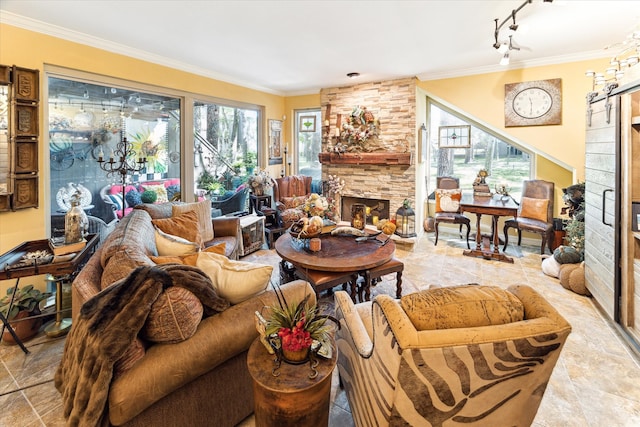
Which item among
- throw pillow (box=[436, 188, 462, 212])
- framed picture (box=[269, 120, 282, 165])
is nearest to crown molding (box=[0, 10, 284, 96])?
framed picture (box=[269, 120, 282, 165])

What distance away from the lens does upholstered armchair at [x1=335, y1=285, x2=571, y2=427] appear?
100 cm

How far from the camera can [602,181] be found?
2.85 metres

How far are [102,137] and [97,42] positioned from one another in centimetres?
103

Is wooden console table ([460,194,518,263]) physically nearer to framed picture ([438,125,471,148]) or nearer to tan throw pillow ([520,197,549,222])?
tan throw pillow ([520,197,549,222])

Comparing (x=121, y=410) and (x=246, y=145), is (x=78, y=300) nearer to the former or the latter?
(x=121, y=410)

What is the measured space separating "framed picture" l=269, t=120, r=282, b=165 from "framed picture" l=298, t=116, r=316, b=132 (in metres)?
0.43

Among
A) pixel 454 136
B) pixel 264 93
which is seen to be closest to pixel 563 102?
pixel 454 136

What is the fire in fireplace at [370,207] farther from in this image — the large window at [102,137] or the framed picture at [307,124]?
the large window at [102,137]

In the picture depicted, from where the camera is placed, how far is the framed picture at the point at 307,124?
656 cm

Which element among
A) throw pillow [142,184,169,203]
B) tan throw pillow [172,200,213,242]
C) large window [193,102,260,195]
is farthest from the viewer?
large window [193,102,260,195]

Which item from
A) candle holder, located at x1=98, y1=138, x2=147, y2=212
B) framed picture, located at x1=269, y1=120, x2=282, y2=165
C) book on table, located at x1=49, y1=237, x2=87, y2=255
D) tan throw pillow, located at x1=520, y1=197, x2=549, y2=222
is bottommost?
book on table, located at x1=49, y1=237, x2=87, y2=255

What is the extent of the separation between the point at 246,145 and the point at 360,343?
→ 5.03 metres

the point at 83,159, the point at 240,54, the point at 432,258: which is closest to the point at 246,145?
the point at 240,54

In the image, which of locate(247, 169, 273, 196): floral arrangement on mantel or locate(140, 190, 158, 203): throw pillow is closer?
locate(140, 190, 158, 203): throw pillow
